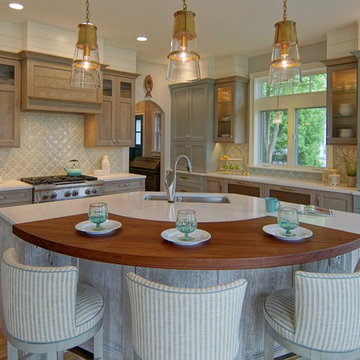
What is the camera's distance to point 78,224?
2.26 metres

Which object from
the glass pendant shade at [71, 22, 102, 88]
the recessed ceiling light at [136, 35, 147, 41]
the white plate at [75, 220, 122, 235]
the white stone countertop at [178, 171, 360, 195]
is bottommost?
the white plate at [75, 220, 122, 235]

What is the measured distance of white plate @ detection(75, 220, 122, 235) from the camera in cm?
210

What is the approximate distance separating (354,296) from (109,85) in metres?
4.83

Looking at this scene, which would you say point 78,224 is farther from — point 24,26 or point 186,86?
point 186,86

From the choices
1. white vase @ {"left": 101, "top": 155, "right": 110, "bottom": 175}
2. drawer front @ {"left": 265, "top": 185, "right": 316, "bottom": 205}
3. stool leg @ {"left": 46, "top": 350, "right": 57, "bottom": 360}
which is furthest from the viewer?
white vase @ {"left": 101, "top": 155, "right": 110, "bottom": 175}

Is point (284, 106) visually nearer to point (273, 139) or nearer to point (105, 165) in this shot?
point (273, 139)

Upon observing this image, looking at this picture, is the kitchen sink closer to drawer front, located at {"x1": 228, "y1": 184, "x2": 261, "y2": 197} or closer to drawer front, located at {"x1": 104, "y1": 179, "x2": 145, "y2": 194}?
drawer front, located at {"x1": 104, "y1": 179, "x2": 145, "y2": 194}

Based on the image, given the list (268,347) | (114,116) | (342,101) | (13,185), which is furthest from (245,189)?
(268,347)

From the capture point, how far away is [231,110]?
624cm

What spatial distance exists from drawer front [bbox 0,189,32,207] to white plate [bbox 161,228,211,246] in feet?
9.54

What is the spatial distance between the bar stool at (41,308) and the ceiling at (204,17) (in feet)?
10.7

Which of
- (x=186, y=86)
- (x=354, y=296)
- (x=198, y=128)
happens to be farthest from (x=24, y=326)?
(x=186, y=86)

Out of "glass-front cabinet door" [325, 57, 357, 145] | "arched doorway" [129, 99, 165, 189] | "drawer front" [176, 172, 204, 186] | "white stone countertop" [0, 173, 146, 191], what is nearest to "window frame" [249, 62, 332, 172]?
"glass-front cabinet door" [325, 57, 357, 145]

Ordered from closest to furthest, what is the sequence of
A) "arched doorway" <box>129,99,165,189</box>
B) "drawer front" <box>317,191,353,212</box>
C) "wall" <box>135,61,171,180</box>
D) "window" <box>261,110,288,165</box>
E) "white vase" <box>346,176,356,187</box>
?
"drawer front" <box>317,191,353,212</box> < "white vase" <box>346,176,356,187</box> < "window" <box>261,110,288,165</box> < "wall" <box>135,61,171,180</box> < "arched doorway" <box>129,99,165,189</box>
